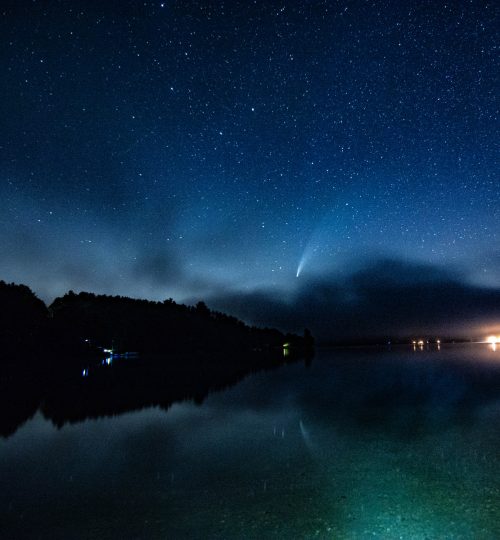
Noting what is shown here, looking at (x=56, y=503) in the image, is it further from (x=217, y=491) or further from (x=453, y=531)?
(x=453, y=531)

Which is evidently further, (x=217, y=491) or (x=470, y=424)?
(x=470, y=424)

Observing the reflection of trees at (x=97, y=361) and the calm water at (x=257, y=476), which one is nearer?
the calm water at (x=257, y=476)

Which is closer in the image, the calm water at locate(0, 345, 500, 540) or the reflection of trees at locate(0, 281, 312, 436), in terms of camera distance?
the calm water at locate(0, 345, 500, 540)

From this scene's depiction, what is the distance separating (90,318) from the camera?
112m

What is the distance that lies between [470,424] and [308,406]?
29.4 ft

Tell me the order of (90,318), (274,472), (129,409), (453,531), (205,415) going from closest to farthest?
(453,531) → (274,472) → (205,415) → (129,409) → (90,318)

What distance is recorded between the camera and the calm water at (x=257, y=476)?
7555 mm

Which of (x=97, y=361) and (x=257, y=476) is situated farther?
(x=97, y=361)

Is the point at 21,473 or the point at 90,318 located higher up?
the point at 90,318

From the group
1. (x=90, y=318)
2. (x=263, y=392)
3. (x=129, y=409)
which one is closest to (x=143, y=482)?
(x=129, y=409)

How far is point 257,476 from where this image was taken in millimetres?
10547

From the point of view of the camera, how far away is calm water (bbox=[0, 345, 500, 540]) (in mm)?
7555

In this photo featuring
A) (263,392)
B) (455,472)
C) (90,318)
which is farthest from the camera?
(90,318)

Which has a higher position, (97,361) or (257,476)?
(257,476)
